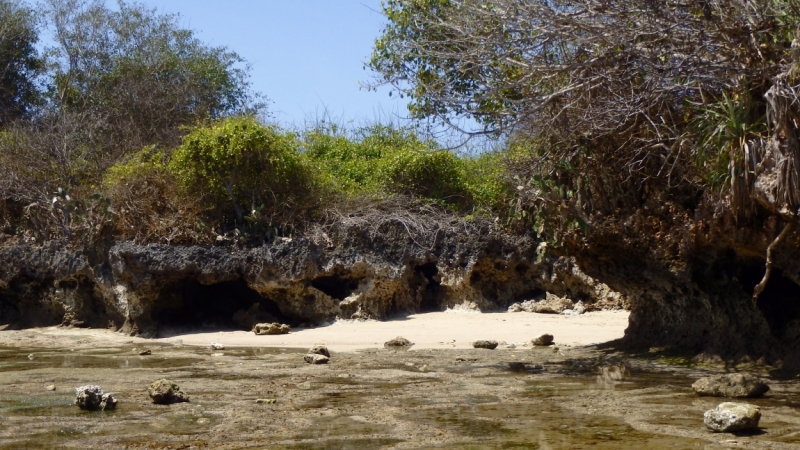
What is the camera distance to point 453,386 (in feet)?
29.2

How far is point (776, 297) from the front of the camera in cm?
995

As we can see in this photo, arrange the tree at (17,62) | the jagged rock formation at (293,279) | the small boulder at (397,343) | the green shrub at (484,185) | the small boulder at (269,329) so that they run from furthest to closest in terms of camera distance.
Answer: the tree at (17,62), the green shrub at (484,185), the jagged rock formation at (293,279), the small boulder at (269,329), the small boulder at (397,343)

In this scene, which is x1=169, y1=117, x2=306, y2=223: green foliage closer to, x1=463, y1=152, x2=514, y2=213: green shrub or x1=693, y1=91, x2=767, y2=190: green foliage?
x1=463, y1=152, x2=514, y2=213: green shrub

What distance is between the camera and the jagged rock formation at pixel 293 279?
15.6 metres

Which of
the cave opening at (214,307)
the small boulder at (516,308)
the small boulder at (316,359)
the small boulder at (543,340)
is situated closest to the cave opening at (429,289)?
the small boulder at (516,308)

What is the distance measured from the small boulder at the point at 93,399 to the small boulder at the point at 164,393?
1.19 feet

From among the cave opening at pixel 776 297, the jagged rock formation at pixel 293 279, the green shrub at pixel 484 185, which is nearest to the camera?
the cave opening at pixel 776 297

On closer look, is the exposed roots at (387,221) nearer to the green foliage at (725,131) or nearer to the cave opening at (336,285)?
the cave opening at (336,285)

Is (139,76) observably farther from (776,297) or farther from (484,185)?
(776,297)

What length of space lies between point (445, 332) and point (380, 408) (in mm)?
6587

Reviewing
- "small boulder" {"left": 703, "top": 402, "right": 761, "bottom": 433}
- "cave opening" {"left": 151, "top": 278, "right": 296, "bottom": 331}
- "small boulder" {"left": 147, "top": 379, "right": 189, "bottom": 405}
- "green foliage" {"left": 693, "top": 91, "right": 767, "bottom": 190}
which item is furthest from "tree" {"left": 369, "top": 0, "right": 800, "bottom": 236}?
"cave opening" {"left": 151, "top": 278, "right": 296, "bottom": 331}

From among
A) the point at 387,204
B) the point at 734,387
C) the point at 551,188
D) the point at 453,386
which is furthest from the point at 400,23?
the point at 734,387

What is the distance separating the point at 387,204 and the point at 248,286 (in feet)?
9.96

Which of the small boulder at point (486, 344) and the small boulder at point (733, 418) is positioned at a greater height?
the small boulder at point (486, 344)
